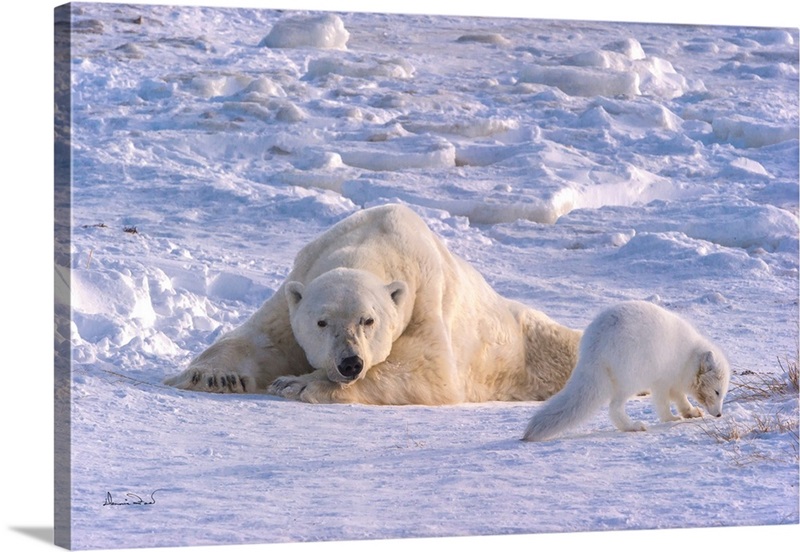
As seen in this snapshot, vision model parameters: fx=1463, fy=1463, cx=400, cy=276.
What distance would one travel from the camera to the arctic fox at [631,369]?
6.41 m

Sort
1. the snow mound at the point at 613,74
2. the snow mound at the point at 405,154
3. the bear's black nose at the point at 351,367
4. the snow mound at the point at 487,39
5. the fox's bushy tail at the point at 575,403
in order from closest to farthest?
1. the fox's bushy tail at the point at 575,403
2. the bear's black nose at the point at 351,367
3. the snow mound at the point at 487,39
4. the snow mound at the point at 613,74
5. the snow mound at the point at 405,154

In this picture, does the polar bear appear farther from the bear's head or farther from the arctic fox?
the arctic fox

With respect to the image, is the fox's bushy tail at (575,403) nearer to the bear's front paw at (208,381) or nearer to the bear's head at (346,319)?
the bear's head at (346,319)

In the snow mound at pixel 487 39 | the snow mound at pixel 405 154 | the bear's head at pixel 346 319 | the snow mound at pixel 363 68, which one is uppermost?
the snow mound at pixel 487 39

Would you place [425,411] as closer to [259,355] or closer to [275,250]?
[259,355]

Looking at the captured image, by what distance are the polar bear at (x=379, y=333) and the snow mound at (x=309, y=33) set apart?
3.62ft

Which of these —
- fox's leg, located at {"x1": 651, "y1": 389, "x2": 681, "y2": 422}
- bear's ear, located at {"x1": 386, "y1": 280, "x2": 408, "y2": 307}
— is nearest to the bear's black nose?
bear's ear, located at {"x1": 386, "y1": 280, "x2": 408, "y2": 307}

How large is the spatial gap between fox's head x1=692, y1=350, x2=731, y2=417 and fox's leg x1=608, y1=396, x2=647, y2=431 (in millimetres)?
314

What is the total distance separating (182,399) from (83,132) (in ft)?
4.50

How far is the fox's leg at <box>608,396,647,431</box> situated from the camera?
659 cm

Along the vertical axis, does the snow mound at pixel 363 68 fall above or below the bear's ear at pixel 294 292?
above

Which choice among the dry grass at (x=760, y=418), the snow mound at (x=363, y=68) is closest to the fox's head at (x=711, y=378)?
A: the dry grass at (x=760, y=418)

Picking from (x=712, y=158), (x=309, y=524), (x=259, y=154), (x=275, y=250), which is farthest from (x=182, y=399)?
(x=712, y=158)

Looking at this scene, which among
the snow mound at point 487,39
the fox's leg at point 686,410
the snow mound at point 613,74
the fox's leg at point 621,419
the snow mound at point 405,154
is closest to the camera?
the fox's leg at point 621,419
